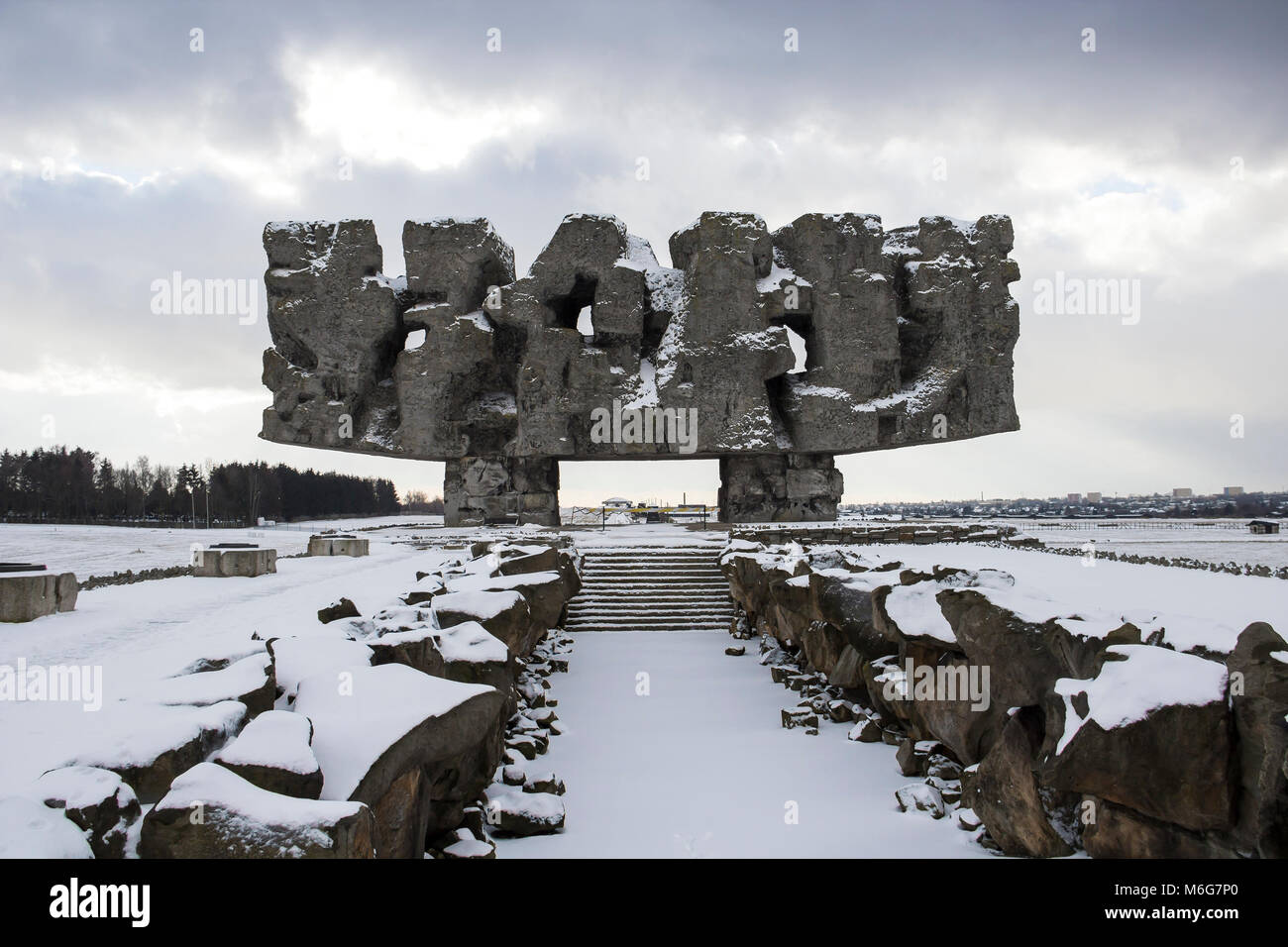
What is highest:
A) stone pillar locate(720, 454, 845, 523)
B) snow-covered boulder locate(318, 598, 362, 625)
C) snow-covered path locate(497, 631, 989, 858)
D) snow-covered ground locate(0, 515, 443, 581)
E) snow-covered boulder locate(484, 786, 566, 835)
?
stone pillar locate(720, 454, 845, 523)

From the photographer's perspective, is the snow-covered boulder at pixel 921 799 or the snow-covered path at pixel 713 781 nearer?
the snow-covered path at pixel 713 781

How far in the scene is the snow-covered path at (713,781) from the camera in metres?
4.25

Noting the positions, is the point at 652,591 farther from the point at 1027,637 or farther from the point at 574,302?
the point at 574,302

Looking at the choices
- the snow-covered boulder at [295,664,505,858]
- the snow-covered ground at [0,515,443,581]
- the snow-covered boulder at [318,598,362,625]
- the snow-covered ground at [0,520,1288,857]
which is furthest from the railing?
the snow-covered boulder at [295,664,505,858]

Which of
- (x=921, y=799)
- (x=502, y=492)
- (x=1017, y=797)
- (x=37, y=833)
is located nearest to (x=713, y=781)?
(x=921, y=799)

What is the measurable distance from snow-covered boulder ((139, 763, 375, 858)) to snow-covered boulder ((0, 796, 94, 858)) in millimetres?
200

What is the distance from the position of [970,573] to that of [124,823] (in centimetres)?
517

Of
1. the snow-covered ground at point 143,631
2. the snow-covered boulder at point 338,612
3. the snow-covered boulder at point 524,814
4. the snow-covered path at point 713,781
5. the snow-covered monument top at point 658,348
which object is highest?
the snow-covered monument top at point 658,348

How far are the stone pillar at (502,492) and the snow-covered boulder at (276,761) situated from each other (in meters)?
21.6

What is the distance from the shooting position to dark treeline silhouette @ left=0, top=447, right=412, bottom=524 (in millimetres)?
59906

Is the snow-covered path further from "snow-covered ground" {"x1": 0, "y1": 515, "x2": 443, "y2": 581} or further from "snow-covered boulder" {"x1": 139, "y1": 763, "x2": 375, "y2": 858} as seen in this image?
"snow-covered ground" {"x1": 0, "y1": 515, "x2": 443, "y2": 581}

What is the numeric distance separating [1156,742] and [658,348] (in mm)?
21513

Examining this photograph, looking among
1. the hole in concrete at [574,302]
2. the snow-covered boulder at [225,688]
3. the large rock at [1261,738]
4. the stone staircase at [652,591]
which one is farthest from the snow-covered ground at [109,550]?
the large rock at [1261,738]

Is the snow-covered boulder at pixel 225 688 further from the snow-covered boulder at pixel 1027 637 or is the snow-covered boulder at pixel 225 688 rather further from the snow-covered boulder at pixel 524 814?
the snow-covered boulder at pixel 1027 637
